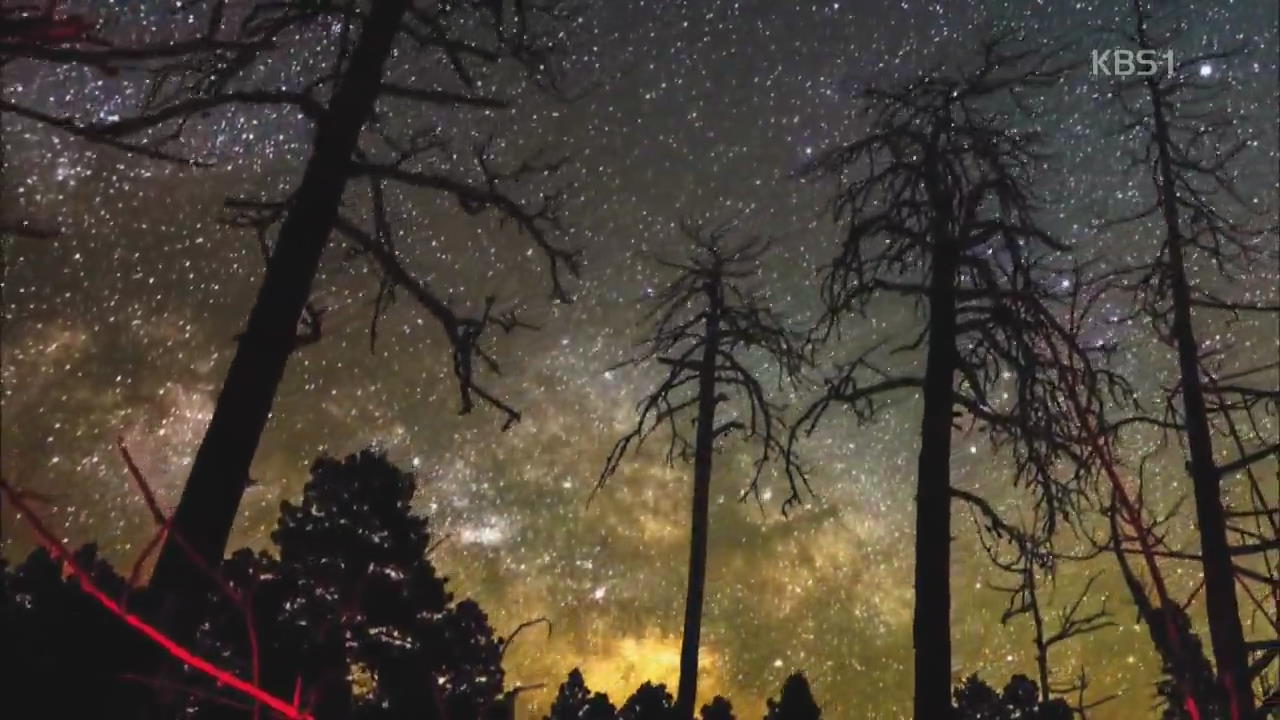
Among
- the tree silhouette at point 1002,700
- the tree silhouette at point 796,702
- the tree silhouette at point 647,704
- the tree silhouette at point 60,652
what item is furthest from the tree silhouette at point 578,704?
the tree silhouette at point 60,652

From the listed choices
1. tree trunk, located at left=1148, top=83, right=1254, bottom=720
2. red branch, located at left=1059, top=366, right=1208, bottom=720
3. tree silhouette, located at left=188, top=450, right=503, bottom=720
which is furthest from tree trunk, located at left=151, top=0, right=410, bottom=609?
tree silhouette, located at left=188, top=450, right=503, bottom=720

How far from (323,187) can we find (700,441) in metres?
11.6

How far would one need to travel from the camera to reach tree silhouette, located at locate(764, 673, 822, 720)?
32656 mm

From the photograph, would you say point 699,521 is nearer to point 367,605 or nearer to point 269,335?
point 269,335

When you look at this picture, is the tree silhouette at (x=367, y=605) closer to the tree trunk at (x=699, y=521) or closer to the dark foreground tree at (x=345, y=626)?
the dark foreground tree at (x=345, y=626)

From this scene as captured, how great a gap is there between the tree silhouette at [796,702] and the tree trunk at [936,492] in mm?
25108

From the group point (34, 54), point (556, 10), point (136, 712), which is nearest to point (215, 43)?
point (34, 54)

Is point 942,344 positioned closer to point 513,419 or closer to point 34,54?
point 513,419

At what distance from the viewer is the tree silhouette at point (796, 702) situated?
32.7 meters

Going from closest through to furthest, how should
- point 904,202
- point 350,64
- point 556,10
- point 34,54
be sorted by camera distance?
point 34,54
point 350,64
point 556,10
point 904,202

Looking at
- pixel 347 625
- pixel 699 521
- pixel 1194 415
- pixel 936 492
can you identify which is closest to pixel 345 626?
pixel 347 625

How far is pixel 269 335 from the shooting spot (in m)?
6.28

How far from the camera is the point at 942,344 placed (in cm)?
1044

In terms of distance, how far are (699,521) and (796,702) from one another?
64.0 feet
